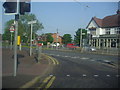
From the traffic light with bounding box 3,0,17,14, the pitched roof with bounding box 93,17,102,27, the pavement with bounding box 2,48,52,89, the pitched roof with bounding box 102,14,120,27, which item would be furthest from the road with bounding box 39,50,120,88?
the pitched roof with bounding box 93,17,102,27

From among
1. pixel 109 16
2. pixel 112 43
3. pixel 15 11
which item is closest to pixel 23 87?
pixel 15 11

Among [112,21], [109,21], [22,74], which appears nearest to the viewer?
[22,74]

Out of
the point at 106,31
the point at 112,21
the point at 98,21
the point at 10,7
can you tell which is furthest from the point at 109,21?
the point at 10,7

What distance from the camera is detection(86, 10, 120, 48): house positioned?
46812 mm

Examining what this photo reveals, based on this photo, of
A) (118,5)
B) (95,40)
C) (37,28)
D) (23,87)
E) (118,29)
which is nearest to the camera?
(23,87)

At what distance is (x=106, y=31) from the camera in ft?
167

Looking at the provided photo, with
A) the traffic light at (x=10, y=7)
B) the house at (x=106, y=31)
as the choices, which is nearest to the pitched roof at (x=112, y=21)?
the house at (x=106, y=31)

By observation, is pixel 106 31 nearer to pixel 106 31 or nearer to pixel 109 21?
pixel 106 31

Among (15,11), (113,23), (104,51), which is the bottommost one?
(104,51)

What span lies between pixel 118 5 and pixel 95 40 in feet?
63.1

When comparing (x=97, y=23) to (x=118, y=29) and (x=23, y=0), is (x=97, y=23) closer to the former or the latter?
(x=118, y=29)

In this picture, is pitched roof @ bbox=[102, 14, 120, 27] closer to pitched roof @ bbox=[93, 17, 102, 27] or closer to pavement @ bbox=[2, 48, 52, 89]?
pitched roof @ bbox=[93, 17, 102, 27]

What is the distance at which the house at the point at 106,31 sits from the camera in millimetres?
46812

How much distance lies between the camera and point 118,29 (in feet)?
154
